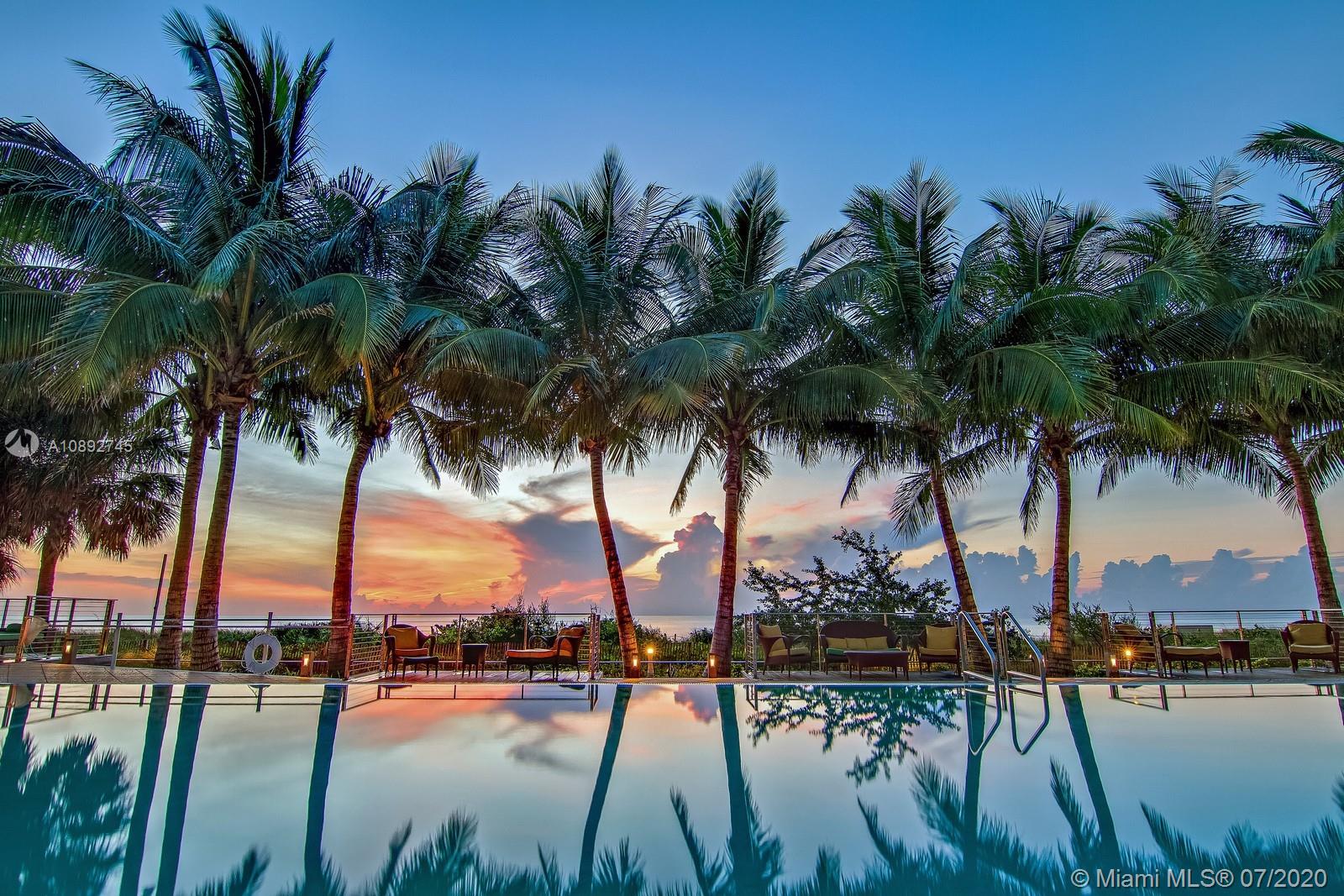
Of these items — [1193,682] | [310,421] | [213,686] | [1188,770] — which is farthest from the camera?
[310,421]

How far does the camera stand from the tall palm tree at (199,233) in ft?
32.1

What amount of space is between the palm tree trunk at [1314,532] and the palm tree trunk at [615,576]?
13022 mm

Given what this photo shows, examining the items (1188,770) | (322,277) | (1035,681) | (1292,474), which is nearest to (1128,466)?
(1292,474)

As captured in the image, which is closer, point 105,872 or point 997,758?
point 105,872

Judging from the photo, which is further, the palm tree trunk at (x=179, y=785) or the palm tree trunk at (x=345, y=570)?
the palm tree trunk at (x=345, y=570)

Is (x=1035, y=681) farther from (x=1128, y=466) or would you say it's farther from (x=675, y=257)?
(x=675, y=257)

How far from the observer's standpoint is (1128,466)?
15820mm

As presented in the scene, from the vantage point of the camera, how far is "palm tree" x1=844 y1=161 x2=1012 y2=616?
1284cm

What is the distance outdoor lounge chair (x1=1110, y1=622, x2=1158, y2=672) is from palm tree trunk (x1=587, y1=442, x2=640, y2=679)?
351 inches

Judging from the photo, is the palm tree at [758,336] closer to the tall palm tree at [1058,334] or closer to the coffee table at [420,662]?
the tall palm tree at [1058,334]

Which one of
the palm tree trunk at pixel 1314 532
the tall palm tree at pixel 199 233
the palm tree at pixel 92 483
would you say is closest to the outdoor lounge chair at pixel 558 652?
the tall palm tree at pixel 199 233

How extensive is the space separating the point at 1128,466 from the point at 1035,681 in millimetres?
6890

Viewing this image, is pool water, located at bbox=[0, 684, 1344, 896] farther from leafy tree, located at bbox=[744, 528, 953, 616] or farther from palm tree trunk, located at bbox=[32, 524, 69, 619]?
palm tree trunk, located at bbox=[32, 524, 69, 619]

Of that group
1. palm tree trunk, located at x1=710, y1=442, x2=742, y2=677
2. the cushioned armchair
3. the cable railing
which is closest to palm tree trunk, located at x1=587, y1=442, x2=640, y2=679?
palm tree trunk, located at x1=710, y1=442, x2=742, y2=677
